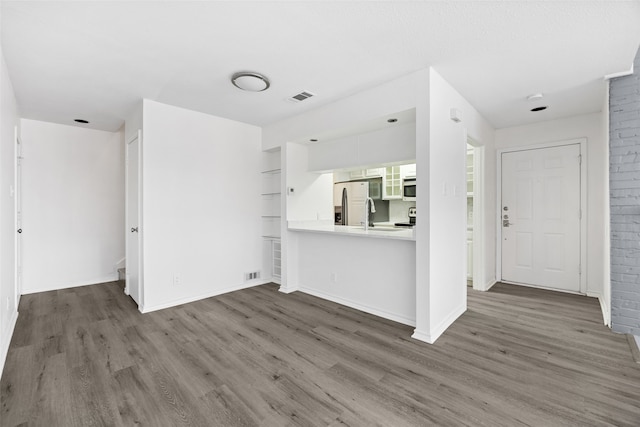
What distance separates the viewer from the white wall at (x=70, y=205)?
13.7ft

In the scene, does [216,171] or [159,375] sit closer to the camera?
[159,375]

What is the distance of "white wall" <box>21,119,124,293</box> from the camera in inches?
164

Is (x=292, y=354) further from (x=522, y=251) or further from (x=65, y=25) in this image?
(x=522, y=251)

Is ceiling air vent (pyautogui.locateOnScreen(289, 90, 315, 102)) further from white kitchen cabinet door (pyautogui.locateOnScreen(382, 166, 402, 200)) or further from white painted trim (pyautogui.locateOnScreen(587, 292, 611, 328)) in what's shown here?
white painted trim (pyautogui.locateOnScreen(587, 292, 611, 328))

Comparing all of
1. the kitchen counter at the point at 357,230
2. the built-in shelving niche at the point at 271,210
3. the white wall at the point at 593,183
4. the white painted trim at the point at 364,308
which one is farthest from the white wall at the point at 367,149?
the white wall at the point at 593,183

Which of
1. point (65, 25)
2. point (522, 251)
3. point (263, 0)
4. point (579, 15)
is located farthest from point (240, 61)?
point (522, 251)

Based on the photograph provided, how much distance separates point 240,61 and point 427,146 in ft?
5.87

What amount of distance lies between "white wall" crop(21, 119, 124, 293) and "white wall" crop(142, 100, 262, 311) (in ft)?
6.63

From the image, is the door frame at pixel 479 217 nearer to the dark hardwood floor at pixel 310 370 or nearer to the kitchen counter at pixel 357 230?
the dark hardwood floor at pixel 310 370

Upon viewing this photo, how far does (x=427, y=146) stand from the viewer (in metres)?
2.59

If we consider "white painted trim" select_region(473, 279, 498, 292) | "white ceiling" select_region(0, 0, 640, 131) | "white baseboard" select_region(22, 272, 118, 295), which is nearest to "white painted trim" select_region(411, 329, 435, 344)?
"white painted trim" select_region(473, 279, 498, 292)

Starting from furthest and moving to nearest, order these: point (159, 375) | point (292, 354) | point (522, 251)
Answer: point (522, 251) → point (292, 354) → point (159, 375)

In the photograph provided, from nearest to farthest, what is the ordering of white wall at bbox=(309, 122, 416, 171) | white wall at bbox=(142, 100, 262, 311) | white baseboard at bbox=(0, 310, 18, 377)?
white baseboard at bbox=(0, 310, 18, 377) < white wall at bbox=(309, 122, 416, 171) < white wall at bbox=(142, 100, 262, 311)

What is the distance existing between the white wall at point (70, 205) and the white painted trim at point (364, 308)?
3.40 meters
